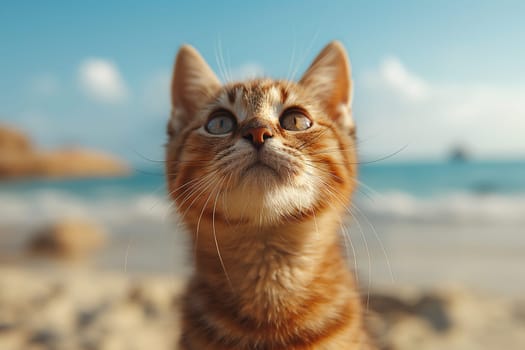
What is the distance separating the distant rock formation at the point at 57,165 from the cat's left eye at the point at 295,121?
72.0ft

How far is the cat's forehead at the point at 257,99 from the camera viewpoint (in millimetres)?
1737

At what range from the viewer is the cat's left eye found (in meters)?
1.73

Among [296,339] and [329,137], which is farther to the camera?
[329,137]

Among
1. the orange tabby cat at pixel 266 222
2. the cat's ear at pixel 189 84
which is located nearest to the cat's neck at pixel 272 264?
the orange tabby cat at pixel 266 222

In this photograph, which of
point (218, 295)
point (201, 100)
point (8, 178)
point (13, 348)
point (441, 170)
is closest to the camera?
point (218, 295)

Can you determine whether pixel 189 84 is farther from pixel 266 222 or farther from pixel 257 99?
pixel 266 222

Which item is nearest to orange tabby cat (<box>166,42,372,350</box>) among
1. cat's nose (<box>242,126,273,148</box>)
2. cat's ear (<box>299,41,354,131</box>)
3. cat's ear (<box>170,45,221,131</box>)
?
cat's nose (<box>242,126,273,148</box>)

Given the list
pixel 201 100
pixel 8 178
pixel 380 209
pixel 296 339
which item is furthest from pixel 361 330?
pixel 8 178

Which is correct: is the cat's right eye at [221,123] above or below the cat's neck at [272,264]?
above

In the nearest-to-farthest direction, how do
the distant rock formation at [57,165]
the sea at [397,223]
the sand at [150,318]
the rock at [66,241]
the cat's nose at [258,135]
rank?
the cat's nose at [258,135] → the sand at [150,318] → the sea at [397,223] → the rock at [66,241] → the distant rock formation at [57,165]

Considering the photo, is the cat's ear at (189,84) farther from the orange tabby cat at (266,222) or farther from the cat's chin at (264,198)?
the cat's chin at (264,198)

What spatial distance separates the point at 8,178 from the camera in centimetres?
2252

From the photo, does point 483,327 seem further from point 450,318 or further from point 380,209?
point 380,209

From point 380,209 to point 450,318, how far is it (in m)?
5.60
